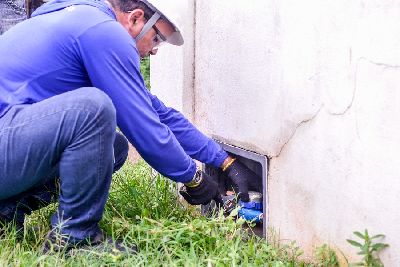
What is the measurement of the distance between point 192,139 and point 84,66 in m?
0.83

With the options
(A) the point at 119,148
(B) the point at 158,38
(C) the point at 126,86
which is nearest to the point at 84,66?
(C) the point at 126,86

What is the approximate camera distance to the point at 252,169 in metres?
3.66

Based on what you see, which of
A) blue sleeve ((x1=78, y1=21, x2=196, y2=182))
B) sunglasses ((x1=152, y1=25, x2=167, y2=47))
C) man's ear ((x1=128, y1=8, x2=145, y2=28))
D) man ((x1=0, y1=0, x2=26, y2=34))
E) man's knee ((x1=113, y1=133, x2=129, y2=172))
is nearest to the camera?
blue sleeve ((x1=78, y1=21, x2=196, y2=182))

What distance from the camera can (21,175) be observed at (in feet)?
9.23

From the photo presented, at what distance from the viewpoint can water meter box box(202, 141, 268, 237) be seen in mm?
3348

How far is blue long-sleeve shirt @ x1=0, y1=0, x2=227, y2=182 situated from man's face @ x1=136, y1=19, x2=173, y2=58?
0.88ft

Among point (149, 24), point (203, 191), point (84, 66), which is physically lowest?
point (203, 191)

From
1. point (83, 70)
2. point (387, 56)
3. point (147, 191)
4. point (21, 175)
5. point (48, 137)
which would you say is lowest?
point (147, 191)

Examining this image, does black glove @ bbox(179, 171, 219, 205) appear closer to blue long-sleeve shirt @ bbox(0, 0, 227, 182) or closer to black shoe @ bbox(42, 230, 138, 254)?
blue long-sleeve shirt @ bbox(0, 0, 227, 182)

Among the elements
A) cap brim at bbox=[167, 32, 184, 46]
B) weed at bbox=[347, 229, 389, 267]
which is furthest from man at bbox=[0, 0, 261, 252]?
weed at bbox=[347, 229, 389, 267]

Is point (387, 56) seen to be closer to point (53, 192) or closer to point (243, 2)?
point (243, 2)

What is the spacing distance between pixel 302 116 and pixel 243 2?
2.46 ft

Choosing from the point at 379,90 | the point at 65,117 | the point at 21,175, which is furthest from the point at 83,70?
the point at 379,90

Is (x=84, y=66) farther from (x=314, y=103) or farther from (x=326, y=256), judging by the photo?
(x=326, y=256)
